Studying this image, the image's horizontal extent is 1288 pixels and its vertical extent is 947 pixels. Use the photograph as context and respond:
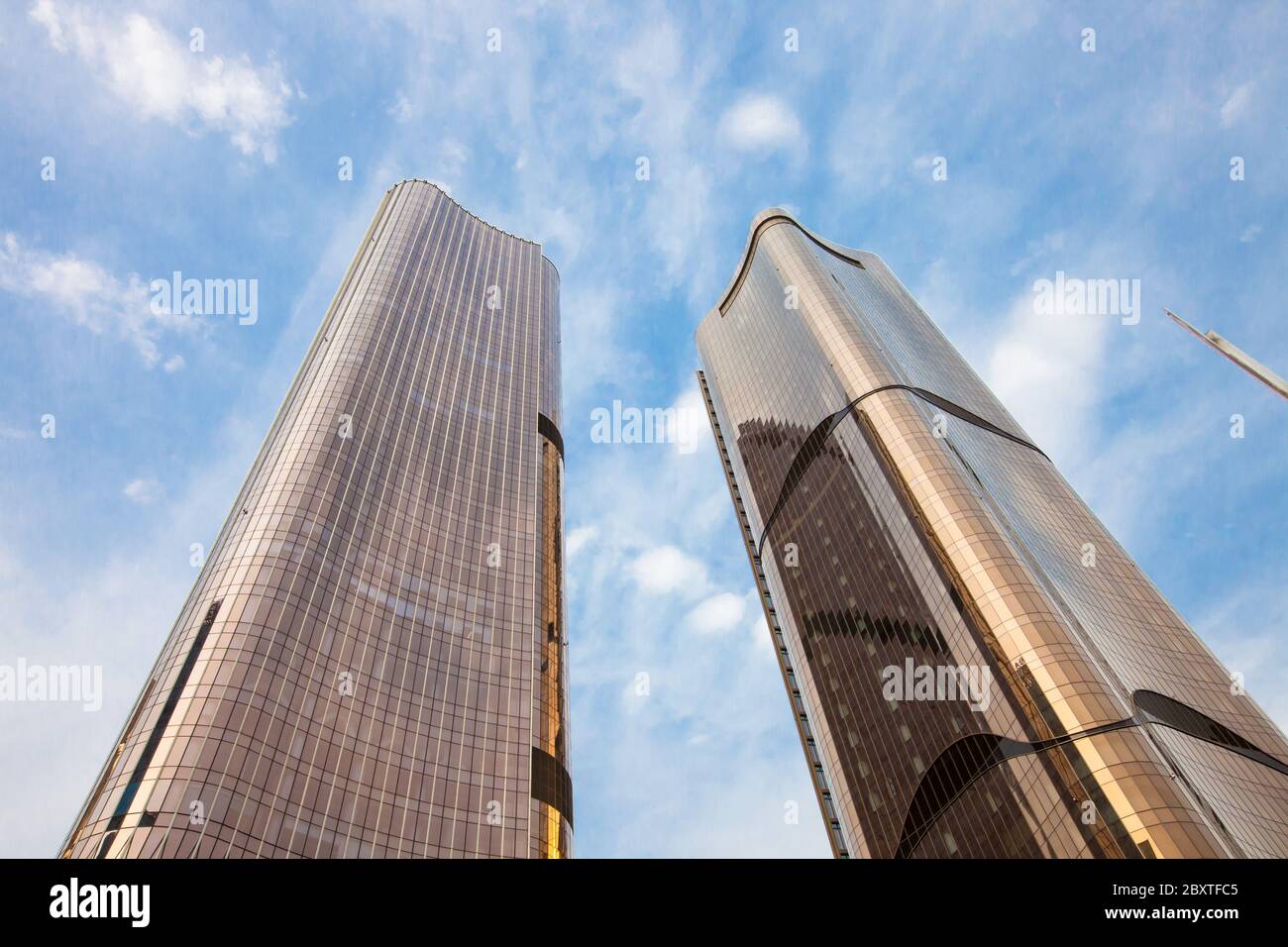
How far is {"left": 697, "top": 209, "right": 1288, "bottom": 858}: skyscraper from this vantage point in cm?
6178

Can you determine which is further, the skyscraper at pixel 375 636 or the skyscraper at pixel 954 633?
the skyscraper at pixel 954 633

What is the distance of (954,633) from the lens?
77312mm

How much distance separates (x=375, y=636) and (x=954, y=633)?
54.5 metres

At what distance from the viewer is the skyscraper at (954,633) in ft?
203

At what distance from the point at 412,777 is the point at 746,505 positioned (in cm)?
8717

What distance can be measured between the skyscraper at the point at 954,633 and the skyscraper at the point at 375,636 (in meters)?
35.8

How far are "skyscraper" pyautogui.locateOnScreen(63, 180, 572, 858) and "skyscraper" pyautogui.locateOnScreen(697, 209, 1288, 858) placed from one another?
35.8 meters

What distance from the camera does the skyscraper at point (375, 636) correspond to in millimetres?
56469

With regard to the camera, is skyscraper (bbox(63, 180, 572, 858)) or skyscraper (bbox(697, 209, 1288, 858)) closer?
skyscraper (bbox(63, 180, 572, 858))

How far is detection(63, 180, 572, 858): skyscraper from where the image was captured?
56.5 meters

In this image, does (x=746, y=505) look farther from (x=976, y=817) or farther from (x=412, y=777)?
(x=412, y=777)
